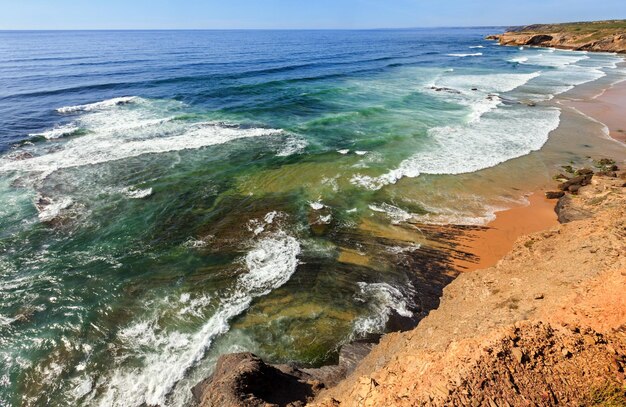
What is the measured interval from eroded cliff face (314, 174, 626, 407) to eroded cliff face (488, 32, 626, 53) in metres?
105

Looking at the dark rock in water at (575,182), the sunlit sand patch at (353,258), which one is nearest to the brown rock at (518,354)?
the sunlit sand patch at (353,258)

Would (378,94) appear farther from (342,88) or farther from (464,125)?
(464,125)

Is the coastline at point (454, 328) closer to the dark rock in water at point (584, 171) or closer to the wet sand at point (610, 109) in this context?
the dark rock in water at point (584, 171)

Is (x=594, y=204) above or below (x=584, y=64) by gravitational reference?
below

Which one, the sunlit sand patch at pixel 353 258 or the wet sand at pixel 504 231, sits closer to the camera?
the sunlit sand patch at pixel 353 258

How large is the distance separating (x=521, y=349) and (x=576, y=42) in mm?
122946

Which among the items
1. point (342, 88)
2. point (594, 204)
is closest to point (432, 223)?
point (594, 204)

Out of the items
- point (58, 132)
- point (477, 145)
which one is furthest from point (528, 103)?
point (58, 132)

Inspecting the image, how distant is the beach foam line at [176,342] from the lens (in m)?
7.82

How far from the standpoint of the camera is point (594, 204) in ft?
45.3

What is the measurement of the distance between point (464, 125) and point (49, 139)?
3115 cm

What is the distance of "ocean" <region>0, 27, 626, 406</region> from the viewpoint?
29.5ft

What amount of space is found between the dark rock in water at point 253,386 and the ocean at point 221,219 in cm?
129

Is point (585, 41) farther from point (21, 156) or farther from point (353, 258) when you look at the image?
point (21, 156)
